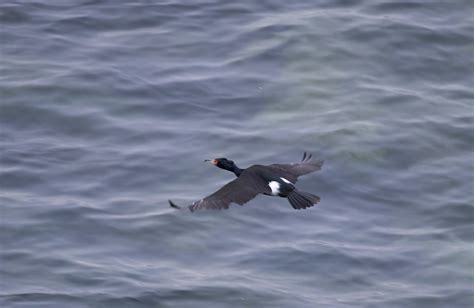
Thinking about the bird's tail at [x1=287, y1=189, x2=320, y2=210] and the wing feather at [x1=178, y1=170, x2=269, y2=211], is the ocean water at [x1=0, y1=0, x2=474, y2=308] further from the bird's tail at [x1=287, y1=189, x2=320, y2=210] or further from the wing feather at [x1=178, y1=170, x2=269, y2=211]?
the bird's tail at [x1=287, y1=189, x2=320, y2=210]

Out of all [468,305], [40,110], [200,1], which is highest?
[200,1]

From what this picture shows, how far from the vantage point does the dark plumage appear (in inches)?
475

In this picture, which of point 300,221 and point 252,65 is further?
point 252,65

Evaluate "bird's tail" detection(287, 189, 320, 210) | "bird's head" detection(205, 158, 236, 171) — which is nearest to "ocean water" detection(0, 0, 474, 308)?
"bird's head" detection(205, 158, 236, 171)

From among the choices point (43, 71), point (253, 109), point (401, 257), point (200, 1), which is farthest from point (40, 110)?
point (401, 257)

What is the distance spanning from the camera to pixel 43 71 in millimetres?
18719

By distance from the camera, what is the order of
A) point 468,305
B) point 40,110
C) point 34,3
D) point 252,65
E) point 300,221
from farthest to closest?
point 34,3, point 252,65, point 40,110, point 300,221, point 468,305

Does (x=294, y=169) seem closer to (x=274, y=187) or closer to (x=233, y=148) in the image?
(x=274, y=187)

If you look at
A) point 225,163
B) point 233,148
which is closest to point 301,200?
point 225,163

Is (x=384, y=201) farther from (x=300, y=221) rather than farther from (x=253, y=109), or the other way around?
(x=253, y=109)

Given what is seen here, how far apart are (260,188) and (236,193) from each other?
1.18ft

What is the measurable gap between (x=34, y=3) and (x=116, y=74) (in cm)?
275

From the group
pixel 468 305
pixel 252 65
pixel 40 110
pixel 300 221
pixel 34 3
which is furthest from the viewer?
pixel 34 3

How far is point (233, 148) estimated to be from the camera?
16922 mm
